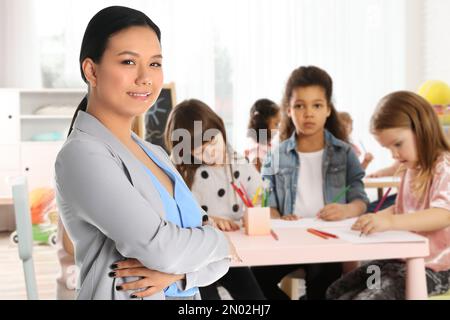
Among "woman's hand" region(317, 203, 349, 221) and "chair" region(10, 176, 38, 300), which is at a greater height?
"chair" region(10, 176, 38, 300)

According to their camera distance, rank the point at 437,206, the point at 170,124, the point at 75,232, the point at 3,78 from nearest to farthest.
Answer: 1. the point at 75,232
2. the point at 437,206
3. the point at 170,124
4. the point at 3,78

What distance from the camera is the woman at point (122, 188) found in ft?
1.13

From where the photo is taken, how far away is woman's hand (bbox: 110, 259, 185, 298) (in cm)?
37

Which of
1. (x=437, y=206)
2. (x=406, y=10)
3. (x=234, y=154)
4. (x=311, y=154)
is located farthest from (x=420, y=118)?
(x=406, y=10)

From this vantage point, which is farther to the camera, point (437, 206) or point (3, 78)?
point (3, 78)

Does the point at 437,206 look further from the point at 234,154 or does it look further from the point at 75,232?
the point at 75,232

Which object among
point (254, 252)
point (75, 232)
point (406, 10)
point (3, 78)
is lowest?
point (254, 252)

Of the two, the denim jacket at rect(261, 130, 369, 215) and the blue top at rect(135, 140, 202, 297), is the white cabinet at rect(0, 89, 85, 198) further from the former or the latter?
the blue top at rect(135, 140, 202, 297)

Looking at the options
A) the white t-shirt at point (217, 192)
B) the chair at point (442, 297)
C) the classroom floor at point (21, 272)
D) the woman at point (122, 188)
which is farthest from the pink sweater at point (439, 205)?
the classroom floor at point (21, 272)

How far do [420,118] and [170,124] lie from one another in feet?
1.41

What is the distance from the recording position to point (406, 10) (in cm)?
320

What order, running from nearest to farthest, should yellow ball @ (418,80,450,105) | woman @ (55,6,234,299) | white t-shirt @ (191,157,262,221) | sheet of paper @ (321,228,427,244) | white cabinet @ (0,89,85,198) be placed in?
1. woman @ (55,6,234,299)
2. sheet of paper @ (321,228,427,244)
3. white t-shirt @ (191,157,262,221)
4. yellow ball @ (418,80,450,105)
5. white cabinet @ (0,89,85,198)

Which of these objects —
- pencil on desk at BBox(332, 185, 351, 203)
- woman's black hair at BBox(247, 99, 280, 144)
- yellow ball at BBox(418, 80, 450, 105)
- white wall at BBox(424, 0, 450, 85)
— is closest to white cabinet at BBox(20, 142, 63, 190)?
woman's black hair at BBox(247, 99, 280, 144)

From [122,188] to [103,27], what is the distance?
0.35 feet
